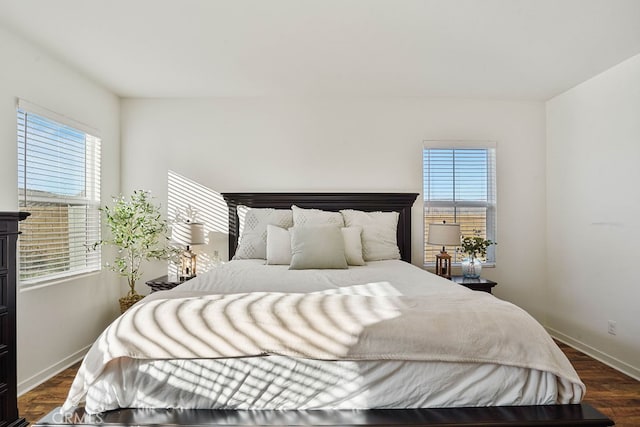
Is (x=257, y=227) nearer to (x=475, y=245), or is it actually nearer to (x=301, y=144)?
(x=301, y=144)

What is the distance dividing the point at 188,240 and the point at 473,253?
285 cm

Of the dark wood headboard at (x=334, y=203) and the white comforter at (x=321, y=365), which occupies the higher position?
the dark wood headboard at (x=334, y=203)

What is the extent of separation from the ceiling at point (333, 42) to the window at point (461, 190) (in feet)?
→ 2.30

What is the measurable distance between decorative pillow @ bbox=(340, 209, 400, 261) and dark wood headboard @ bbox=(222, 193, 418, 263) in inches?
7.3

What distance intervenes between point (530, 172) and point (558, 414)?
3.40 m

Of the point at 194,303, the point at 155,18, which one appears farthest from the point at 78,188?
the point at 194,303

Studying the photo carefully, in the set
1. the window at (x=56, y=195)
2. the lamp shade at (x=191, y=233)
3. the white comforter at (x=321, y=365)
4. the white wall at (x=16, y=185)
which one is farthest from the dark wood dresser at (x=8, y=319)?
the lamp shade at (x=191, y=233)

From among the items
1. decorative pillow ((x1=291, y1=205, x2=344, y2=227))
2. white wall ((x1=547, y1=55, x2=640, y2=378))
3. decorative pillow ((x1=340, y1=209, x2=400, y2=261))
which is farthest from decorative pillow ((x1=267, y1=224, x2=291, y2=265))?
white wall ((x1=547, y1=55, x2=640, y2=378))

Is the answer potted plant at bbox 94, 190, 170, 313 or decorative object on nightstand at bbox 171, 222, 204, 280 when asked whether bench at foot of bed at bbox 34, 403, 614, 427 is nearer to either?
decorative object on nightstand at bbox 171, 222, 204, 280

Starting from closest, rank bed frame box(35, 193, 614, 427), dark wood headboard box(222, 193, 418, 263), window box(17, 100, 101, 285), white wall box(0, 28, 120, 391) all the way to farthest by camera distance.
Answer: bed frame box(35, 193, 614, 427), white wall box(0, 28, 120, 391), window box(17, 100, 101, 285), dark wood headboard box(222, 193, 418, 263)

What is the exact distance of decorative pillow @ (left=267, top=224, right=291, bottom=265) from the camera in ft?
11.3

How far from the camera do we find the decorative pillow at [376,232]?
3.77 meters

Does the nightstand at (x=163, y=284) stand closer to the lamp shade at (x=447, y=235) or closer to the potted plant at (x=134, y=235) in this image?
the potted plant at (x=134, y=235)

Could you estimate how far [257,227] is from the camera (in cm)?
385
